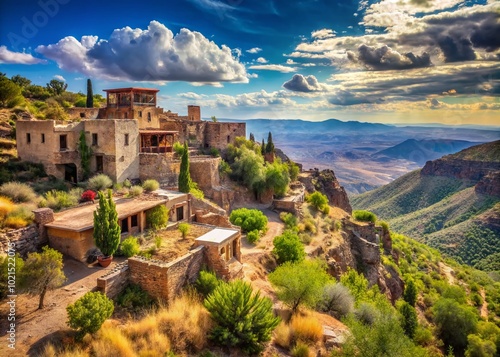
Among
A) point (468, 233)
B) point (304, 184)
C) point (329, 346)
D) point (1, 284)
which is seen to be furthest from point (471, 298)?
point (1, 284)

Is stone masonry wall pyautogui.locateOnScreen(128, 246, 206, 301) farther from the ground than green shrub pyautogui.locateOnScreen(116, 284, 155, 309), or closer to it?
farther from the ground

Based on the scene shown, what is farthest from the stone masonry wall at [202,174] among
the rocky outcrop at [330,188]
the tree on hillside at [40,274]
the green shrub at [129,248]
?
the rocky outcrop at [330,188]

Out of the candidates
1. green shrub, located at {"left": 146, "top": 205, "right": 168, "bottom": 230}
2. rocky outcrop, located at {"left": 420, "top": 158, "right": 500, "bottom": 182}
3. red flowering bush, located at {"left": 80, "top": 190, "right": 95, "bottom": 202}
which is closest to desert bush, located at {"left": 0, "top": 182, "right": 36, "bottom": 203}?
red flowering bush, located at {"left": 80, "top": 190, "right": 95, "bottom": 202}

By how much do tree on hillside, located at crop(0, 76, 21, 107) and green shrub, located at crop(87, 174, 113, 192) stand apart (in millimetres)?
13922

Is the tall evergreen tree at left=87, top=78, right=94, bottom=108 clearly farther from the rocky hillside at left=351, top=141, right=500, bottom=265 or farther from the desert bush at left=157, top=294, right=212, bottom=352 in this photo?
the rocky hillside at left=351, top=141, right=500, bottom=265

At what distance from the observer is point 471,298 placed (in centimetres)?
4134

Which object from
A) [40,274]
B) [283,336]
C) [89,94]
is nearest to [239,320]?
[283,336]

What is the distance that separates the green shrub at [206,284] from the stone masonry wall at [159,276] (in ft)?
2.04

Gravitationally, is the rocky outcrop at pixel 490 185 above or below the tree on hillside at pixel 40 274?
below

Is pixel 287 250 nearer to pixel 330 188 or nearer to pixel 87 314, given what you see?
pixel 87 314

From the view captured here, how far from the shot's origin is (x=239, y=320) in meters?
12.1

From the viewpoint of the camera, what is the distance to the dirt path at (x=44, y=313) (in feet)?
32.4

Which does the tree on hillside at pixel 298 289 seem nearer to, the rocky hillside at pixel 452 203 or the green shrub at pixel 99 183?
the green shrub at pixel 99 183

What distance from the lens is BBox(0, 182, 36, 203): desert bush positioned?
18.2 m
